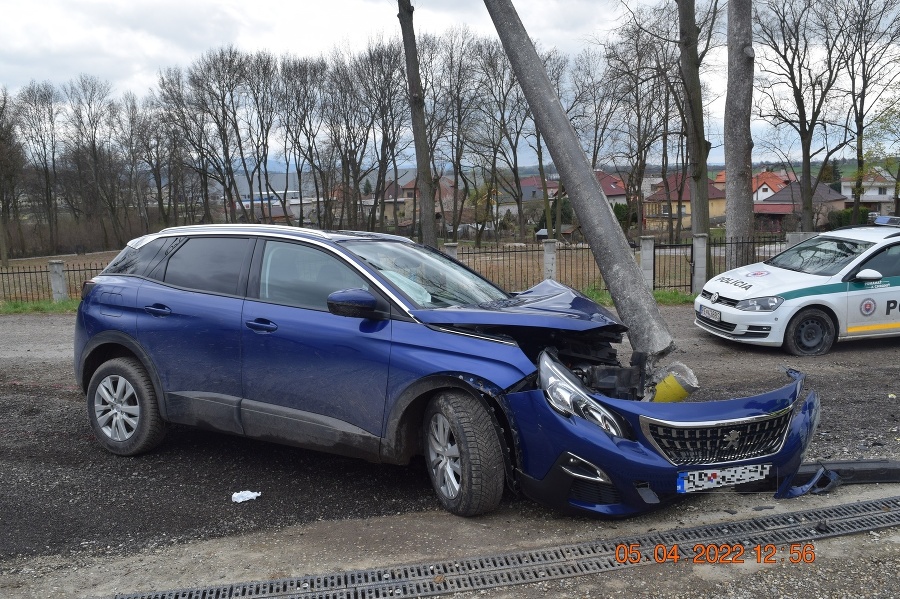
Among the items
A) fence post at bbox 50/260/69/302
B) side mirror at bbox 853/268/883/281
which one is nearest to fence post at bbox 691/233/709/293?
side mirror at bbox 853/268/883/281

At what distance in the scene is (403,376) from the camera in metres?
4.30

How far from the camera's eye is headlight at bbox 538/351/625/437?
151 inches

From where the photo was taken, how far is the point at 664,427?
3816mm

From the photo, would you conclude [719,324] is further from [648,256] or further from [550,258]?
[550,258]

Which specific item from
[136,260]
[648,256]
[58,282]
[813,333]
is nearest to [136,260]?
[136,260]

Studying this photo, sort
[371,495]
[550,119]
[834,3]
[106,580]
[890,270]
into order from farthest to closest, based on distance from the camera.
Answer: [834,3] < [890,270] < [550,119] < [371,495] < [106,580]

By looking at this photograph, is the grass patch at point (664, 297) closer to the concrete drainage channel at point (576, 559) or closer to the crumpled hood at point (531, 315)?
the crumpled hood at point (531, 315)

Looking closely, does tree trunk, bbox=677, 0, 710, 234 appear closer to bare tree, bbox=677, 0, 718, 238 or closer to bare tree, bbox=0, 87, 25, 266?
bare tree, bbox=677, 0, 718, 238

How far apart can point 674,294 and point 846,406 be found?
351 inches

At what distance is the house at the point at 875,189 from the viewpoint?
43.8 metres

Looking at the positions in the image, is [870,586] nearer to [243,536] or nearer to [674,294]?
[243,536]

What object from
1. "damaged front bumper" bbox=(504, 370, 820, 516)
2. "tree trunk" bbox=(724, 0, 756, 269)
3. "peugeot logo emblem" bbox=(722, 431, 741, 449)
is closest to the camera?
"damaged front bumper" bbox=(504, 370, 820, 516)

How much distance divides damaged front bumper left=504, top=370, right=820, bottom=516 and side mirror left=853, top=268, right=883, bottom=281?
238 inches

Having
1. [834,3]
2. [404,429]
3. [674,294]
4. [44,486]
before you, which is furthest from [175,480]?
[834,3]
